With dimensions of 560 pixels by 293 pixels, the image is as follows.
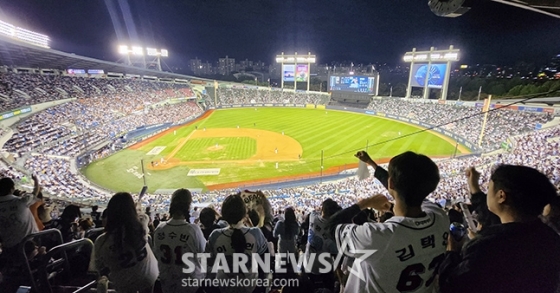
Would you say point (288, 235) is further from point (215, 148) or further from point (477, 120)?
point (477, 120)

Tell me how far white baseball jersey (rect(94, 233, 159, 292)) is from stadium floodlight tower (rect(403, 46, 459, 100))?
5792cm

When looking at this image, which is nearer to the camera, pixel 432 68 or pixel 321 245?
pixel 321 245

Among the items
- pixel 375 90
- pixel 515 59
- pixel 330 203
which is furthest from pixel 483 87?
pixel 330 203

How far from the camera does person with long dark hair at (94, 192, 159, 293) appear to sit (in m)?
3.01

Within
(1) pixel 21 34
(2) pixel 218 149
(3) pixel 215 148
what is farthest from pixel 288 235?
(1) pixel 21 34

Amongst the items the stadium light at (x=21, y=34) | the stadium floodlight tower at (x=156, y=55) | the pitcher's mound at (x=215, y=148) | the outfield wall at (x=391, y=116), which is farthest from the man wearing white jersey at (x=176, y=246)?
the stadium floodlight tower at (x=156, y=55)

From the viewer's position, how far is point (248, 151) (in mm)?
31516

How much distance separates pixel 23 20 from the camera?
47.3 metres

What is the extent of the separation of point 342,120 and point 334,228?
49.5m

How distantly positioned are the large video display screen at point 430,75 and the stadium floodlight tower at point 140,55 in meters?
62.8

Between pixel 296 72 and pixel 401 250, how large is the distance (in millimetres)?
79301

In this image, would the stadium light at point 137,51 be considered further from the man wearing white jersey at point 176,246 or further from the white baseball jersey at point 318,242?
the white baseball jersey at point 318,242

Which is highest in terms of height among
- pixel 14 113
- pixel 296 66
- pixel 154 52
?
pixel 154 52

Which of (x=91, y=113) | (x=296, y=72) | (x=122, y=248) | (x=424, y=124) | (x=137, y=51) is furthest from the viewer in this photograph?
(x=296, y=72)
